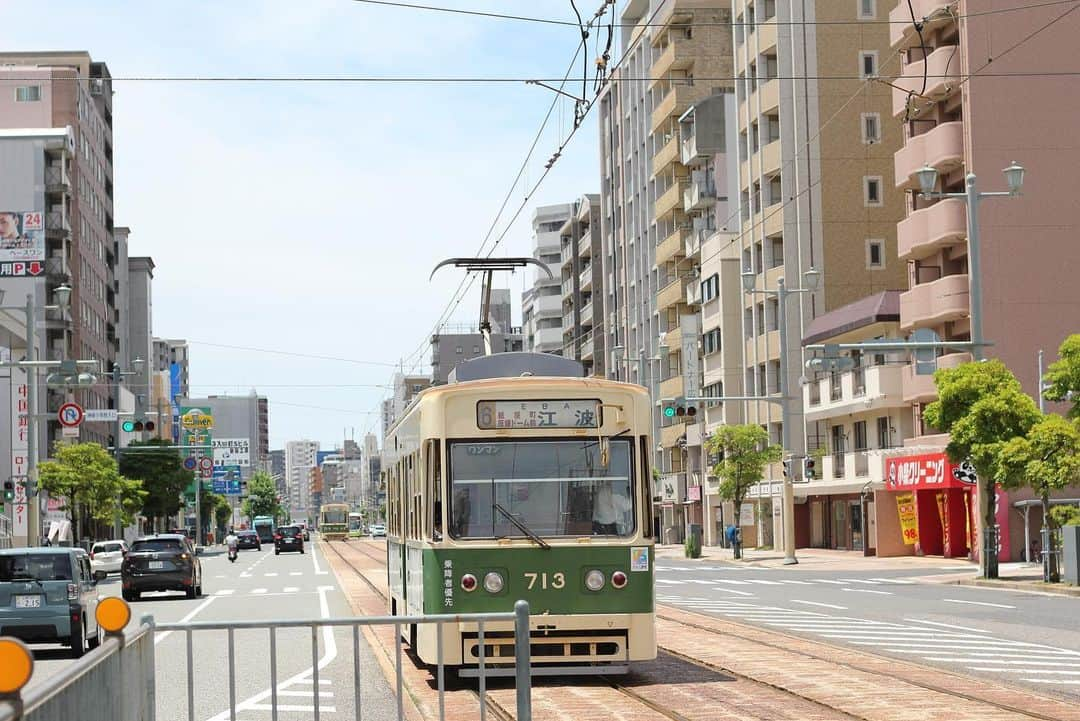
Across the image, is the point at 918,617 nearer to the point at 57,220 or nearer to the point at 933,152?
the point at 933,152

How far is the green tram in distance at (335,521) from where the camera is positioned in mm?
130000

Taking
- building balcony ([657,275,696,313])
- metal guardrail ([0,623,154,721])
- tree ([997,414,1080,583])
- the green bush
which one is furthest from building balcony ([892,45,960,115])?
metal guardrail ([0,623,154,721])

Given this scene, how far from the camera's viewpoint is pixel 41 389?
290 ft

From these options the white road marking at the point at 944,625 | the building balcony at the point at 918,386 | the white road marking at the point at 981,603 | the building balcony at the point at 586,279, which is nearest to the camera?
the white road marking at the point at 944,625

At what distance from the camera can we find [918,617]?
87.5ft

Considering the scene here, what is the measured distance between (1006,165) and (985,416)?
17.5 m

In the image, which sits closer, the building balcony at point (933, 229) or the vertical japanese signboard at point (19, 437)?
the building balcony at point (933, 229)

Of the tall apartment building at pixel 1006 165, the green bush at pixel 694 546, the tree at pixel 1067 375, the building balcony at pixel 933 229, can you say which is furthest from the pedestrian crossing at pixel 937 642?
the green bush at pixel 694 546

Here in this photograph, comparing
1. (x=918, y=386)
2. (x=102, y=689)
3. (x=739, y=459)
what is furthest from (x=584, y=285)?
(x=102, y=689)

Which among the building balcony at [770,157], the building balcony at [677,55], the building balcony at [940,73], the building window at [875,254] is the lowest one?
the building window at [875,254]

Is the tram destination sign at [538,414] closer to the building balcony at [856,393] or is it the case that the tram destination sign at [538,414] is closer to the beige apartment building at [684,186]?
the building balcony at [856,393]

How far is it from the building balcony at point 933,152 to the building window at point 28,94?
66559 millimetres

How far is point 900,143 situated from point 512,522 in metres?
59.4

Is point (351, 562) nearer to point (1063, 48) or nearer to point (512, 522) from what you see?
point (1063, 48)
